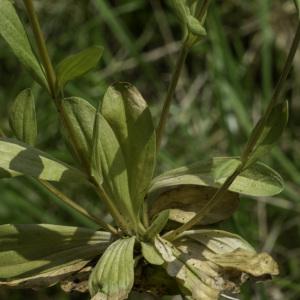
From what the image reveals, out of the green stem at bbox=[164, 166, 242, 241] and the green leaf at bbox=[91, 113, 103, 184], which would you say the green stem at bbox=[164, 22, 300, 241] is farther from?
the green leaf at bbox=[91, 113, 103, 184]

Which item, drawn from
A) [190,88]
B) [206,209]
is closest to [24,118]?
[206,209]

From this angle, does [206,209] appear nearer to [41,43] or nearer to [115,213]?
[115,213]

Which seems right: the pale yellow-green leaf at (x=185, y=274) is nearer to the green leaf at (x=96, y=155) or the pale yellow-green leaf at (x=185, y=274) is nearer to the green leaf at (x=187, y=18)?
the green leaf at (x=96, y=155)

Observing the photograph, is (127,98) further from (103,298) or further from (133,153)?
(103,298)

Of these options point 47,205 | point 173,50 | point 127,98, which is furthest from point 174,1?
point 173,50

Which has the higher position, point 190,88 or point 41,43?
point 41,43

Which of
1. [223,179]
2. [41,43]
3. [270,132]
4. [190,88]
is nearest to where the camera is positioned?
[41,43]
